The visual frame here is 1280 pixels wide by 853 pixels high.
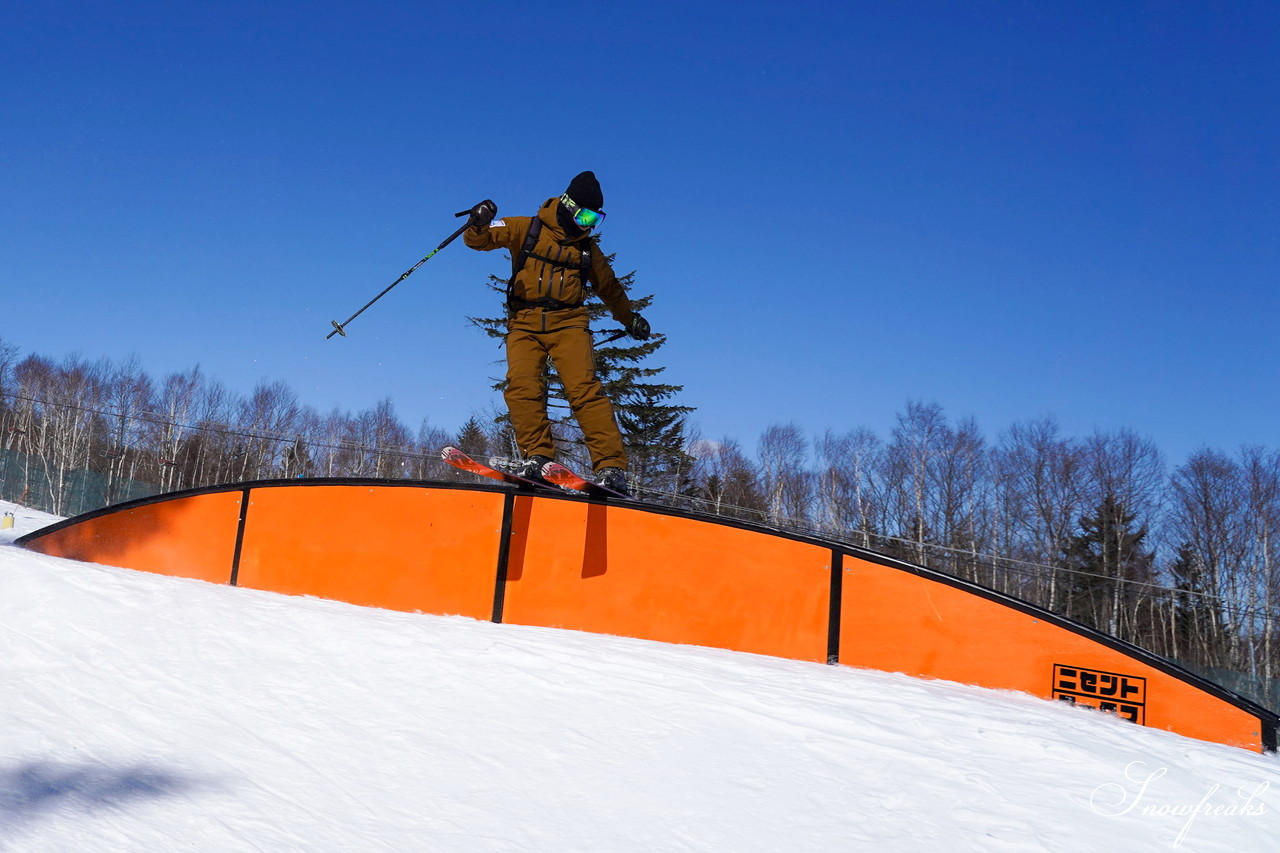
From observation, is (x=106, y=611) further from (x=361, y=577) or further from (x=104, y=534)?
(x=104, y=534)

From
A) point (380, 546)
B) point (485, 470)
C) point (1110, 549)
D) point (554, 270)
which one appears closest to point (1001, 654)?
point (485, 470)

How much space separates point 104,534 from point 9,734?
3.76 m

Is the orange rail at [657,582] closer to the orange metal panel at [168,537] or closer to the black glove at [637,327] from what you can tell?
the orange metal panel at [168,537]

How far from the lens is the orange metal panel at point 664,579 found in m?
4.04

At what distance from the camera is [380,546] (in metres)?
4.61

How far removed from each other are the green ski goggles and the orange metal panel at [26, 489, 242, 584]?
2903mm

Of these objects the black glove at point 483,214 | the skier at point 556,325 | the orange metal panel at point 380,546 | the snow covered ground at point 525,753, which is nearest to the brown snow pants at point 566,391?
the skier at point 556,325

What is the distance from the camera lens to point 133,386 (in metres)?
41.9

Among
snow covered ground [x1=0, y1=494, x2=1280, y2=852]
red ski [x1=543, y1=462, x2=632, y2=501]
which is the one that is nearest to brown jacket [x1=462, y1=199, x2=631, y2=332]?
red ski [x1=543, y1=462, x2=632, y2=501]

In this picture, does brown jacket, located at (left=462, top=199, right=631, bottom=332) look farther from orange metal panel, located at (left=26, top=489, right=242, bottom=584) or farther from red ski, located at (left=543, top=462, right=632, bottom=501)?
orange metal panel, located at (left=26, top=489, right=242, bottom=584)

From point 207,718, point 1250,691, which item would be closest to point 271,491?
point 207,718

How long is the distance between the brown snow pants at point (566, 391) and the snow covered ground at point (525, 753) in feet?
4.22

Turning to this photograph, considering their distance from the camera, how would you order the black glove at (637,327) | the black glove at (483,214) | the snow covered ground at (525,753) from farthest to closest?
1. the black glove at (637,327)
2. the black glove at (483,214)
3. the snow covered ground at (525,753)

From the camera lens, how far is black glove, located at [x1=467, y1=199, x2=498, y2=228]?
432cm
